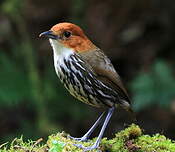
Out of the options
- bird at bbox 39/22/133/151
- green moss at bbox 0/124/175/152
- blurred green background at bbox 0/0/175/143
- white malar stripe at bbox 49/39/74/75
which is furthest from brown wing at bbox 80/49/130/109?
blurred green background at bbox 0/0/175/143

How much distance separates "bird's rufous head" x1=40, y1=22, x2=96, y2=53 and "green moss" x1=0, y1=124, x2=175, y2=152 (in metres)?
0.73

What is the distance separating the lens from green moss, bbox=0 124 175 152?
14.5 ft

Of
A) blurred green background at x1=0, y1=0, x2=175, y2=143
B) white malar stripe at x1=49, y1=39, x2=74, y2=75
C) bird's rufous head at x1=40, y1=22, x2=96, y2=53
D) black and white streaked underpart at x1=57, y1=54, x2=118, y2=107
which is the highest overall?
blurred green background at x1=0, y1=0, x2=175, y2=143

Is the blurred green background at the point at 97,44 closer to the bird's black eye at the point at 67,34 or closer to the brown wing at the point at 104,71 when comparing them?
the brown wing at the point at 104,71

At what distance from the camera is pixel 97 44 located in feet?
30.1

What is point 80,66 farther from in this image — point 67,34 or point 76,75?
point 67,34

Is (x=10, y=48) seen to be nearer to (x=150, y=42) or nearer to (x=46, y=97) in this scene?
(x=46, y=97)

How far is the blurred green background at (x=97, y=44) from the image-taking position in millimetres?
7922

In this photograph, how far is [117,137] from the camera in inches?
183

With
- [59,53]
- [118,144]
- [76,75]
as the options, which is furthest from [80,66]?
[118,144]

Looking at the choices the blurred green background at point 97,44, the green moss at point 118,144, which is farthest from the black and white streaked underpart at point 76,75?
the blurred green background at point 97,44

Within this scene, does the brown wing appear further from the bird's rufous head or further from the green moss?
the green moss

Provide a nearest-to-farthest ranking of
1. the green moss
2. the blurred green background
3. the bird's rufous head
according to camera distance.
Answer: the green moss, the bird's rufous head, the blurred green background

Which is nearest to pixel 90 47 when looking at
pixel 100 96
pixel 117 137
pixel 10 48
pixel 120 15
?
pixel 100 96
